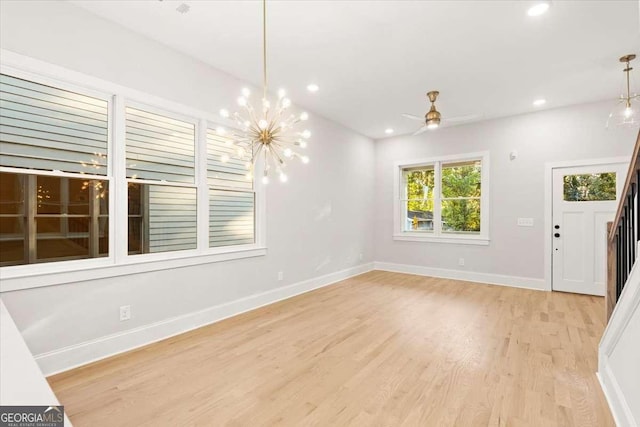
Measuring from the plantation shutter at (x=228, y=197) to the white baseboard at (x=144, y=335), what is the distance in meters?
0.83

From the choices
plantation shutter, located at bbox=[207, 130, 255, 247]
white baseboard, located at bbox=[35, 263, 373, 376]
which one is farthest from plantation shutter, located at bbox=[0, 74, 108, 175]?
white baseboard, located at bbox=[35, 263, 373, 376]

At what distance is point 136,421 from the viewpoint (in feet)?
6.38

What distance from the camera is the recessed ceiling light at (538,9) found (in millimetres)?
2621

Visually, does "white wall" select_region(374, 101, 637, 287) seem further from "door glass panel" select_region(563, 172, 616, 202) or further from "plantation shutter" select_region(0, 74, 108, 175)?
"plantation shutter" select_region(0, 74, 108, 175)

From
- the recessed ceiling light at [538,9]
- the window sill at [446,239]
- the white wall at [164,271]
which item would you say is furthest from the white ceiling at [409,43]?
the window sill at [446,239]

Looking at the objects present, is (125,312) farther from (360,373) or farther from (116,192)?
(360,373)

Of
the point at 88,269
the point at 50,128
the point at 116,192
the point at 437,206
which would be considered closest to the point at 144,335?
the point at 88,269

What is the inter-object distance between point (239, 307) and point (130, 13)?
133 inches

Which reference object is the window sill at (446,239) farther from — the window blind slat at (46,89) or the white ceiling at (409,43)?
the window blind slat at (46,89)

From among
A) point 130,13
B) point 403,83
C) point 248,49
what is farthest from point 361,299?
point 130,13

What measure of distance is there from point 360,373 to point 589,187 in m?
4.98

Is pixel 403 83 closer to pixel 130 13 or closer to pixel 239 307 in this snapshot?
pixel 130 13

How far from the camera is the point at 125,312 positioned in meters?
2.95

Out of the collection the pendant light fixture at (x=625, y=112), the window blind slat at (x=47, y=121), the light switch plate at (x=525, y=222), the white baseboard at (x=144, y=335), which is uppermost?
the pendant light fixture at (x=625, y=112)
